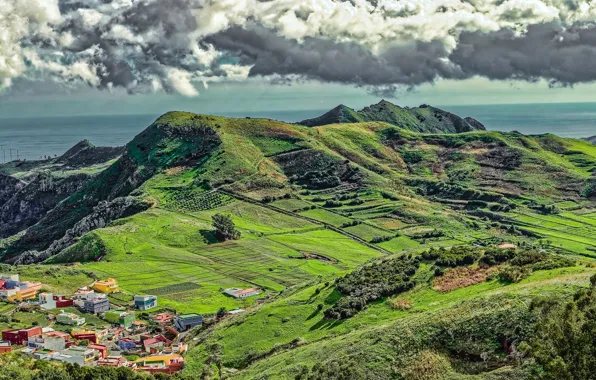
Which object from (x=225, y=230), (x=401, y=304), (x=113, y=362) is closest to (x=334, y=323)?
(x=401, y=304)

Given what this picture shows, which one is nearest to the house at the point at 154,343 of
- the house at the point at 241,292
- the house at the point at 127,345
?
the house at the point at 127,345

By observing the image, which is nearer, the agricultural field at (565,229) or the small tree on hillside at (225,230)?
the agricultural field at (565,229)

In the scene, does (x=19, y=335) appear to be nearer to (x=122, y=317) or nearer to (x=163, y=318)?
(x=122, y=317)

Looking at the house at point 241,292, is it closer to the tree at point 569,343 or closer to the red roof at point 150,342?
the red roof at point 150,342

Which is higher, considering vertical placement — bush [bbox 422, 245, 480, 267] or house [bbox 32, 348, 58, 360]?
bush [bbox 422, 245, 480, 267]

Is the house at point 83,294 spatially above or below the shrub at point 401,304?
below

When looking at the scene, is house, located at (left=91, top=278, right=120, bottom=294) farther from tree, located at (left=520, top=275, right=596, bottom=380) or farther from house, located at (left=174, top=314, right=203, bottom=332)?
tree, located at (left=520, top=275, right=596, bottom=380)

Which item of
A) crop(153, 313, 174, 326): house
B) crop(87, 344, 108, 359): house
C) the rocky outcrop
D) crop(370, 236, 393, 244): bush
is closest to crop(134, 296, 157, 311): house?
crop(153, 313, 174, 326): house
